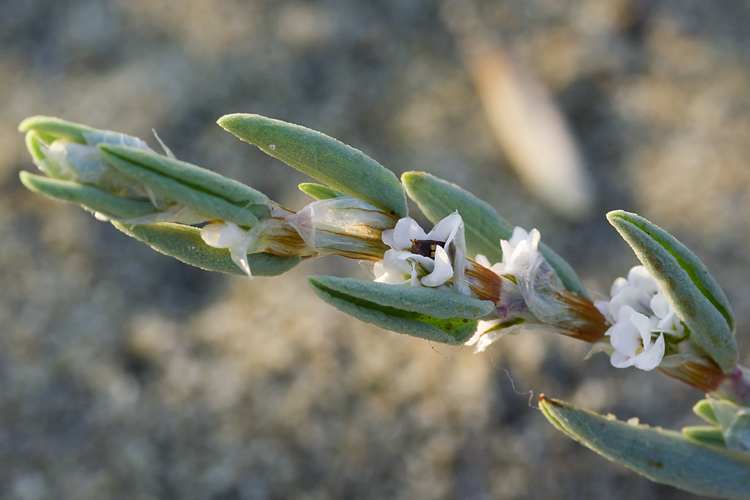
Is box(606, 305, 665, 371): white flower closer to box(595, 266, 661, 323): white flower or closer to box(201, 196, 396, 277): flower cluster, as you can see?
box(595, 266, 661, 323): white flower

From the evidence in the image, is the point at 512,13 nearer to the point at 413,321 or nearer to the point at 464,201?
the point at 464,201

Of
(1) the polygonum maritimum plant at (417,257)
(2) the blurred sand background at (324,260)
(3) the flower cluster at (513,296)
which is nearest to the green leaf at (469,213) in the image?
(1) the polygonum maritimum plant at (417,257)

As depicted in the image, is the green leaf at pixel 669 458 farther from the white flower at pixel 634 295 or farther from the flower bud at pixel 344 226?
the flower bud at pixel 344 226

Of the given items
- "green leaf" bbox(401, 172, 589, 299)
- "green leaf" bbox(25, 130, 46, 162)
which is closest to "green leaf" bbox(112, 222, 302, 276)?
"green leaf" bbox(25, 130, 46, 162)

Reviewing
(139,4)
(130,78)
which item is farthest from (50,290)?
(139,4)

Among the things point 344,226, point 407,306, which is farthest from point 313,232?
point 407,306

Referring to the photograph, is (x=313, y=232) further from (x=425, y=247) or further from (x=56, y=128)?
(x=56, y=128)
